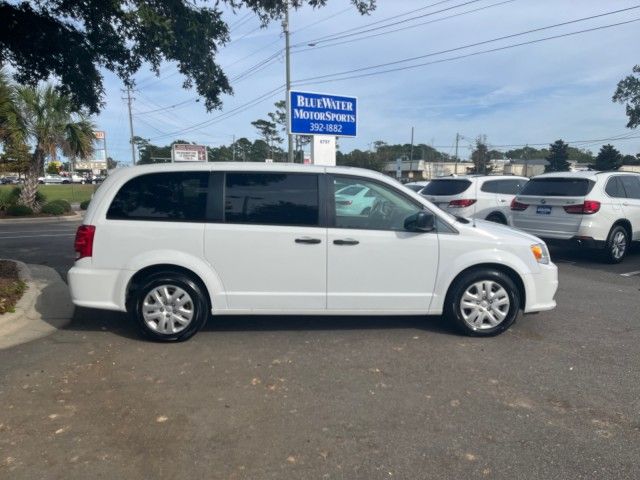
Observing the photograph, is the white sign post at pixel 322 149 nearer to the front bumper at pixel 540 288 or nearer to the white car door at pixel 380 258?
the white car door at pixel 380 258

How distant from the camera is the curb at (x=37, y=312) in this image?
5156 mm

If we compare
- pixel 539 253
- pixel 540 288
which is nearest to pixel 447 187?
pixel 539 253

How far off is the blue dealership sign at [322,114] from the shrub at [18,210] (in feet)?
42.7

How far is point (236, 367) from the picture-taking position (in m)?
4.36

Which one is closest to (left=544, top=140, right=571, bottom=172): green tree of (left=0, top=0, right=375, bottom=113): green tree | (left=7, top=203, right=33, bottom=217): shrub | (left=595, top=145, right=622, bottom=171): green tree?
(left=595, top=145, right=622, bottom=171): green tree

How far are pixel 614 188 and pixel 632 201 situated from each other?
0.53m

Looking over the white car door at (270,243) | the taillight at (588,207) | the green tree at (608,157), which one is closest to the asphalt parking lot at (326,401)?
the white car door at (270,243)

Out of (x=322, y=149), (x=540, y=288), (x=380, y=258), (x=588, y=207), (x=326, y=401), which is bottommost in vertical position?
(x=326, y=401)

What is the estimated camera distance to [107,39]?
7.28 meters

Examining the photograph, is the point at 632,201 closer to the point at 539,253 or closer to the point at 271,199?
the point at 539,253

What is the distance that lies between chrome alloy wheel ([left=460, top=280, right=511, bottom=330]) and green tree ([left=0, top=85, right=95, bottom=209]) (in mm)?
18010

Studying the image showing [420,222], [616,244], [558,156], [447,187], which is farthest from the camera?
[558,156]

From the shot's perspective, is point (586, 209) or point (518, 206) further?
point (518, 206)

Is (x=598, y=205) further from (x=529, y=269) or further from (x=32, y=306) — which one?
(x=32, y=306)
